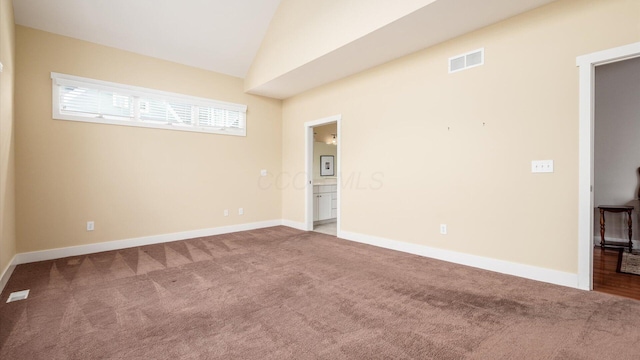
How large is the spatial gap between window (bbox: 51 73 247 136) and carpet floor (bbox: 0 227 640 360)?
2.16 metres

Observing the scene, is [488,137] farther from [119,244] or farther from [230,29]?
[119,244]

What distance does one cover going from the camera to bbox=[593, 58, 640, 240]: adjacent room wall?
4.31 meters

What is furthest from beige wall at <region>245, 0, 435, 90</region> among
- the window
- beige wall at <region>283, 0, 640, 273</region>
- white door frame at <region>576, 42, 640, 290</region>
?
white door frame at <region>576, 42, 640, 290</region>

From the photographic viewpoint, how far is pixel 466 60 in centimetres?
344

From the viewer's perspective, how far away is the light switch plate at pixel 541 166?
2877 millimetres

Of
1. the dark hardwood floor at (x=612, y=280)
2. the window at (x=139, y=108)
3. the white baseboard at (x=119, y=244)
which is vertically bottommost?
the dark hardwood floor at (x=612, y=280)

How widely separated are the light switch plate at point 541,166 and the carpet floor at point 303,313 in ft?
3.77

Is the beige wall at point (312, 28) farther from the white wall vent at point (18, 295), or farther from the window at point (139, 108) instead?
the white wall vent at point (18, 295)

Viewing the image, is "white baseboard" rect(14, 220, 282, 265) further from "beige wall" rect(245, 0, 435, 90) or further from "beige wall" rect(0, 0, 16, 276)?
"beige wall" rect(245, 0, 435, 90)

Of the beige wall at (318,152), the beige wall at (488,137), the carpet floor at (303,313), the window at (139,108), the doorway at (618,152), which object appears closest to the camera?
the carpet floor at (303,313)

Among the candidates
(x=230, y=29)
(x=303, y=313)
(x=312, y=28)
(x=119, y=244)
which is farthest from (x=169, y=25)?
(x=303, y=313)

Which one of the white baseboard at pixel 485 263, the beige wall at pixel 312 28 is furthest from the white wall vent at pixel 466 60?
the white baseboard at pixel 485 263

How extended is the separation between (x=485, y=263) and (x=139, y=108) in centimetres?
545

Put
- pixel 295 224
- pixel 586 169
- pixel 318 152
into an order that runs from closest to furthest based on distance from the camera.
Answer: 1. pixel 586 169
2. pixel 295 224
3. pixel 318 152
